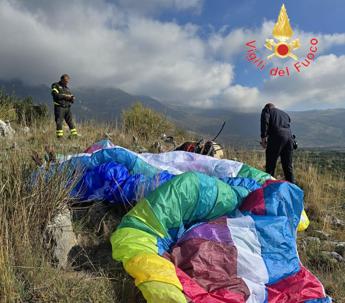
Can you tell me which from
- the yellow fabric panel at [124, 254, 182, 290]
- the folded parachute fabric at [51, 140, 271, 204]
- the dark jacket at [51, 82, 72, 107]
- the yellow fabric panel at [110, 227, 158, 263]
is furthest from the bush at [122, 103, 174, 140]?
the yellow fabric panel at [124, 254, 182, 290]

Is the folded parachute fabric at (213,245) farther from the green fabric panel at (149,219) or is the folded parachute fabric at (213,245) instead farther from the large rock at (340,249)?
the large rock at (340,249)

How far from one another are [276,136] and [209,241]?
348 cm

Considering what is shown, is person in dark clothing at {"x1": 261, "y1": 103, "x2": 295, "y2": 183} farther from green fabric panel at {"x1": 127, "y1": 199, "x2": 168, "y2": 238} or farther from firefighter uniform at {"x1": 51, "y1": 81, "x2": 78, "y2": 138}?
firefighter uniform at {"x1": 51, "y1": 81, "x2": 78, "y2": 138}

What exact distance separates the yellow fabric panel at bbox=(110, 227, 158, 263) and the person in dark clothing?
144 inches

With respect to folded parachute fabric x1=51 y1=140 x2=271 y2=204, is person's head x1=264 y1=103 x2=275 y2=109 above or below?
above

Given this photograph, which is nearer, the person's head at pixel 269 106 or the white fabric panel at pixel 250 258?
the white fabric panel at pixel 250 258

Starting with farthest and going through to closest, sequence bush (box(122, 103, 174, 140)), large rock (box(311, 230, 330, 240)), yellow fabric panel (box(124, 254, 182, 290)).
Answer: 1. bush (box(122, 103, 174, 140))
2. large rock (box(311, 230, 330, 240))
3. yellow fabric panel (box(124, 254, 182, 290))

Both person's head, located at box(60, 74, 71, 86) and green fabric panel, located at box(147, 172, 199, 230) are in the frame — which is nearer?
green fabric panel, located at box(147, 172, 199, 230)

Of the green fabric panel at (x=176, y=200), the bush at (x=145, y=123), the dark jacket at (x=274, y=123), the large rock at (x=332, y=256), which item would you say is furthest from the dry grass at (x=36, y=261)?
the bush at (x=145, y=123)

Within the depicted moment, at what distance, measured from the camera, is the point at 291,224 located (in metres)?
3.21

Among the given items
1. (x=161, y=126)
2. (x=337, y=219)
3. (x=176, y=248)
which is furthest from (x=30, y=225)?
(x=161, y=126)

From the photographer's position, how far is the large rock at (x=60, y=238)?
2605 mm

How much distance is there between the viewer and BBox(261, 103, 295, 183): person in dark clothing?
5781 mm

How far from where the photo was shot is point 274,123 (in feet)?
19.0
